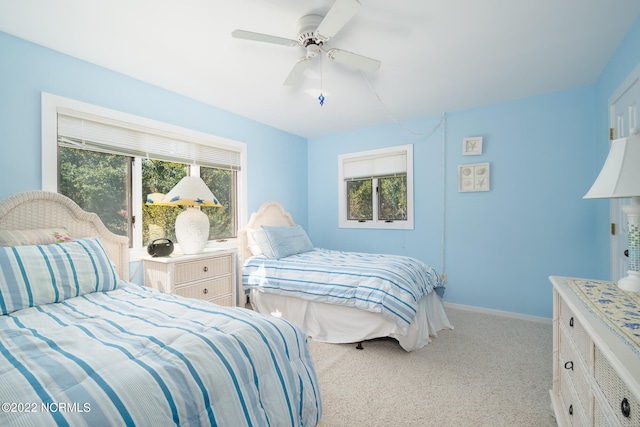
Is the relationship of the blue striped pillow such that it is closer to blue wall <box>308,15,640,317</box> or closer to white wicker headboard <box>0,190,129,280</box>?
white wicker headboard <box>0,190,129,280</box>

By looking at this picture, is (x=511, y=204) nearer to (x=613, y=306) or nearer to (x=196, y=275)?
(x=613, y=306)

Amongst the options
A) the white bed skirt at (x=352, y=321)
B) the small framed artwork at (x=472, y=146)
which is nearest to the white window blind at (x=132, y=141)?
the white bed skirt at (x=352, y=321)

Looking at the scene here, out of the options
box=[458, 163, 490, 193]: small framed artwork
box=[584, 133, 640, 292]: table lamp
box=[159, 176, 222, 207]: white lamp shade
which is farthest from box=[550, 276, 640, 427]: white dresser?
box=[159, 176, 222, 207]: white lamp shade

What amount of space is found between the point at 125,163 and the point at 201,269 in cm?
124

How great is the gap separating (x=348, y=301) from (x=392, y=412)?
0.93 m

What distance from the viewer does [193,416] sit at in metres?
0.97

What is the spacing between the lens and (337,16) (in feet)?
5.32

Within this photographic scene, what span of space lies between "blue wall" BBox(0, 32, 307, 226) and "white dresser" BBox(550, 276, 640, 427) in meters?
3.24

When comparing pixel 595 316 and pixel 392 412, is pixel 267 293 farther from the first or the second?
pixel 595 316

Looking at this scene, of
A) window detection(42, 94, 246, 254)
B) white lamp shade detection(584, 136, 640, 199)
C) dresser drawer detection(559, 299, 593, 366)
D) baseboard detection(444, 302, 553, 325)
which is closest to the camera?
dresser drawer detection(559, 299, 593, 366)

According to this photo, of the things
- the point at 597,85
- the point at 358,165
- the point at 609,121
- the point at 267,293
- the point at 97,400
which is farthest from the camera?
the point at 358,165

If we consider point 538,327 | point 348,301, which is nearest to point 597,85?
point 538,327

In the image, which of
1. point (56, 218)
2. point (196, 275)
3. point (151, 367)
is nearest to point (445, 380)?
point (151, 367)

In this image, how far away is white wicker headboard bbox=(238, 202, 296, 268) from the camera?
3.57 meters
